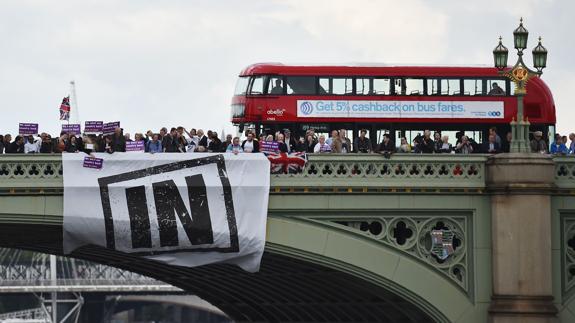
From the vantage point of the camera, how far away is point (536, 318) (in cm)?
5159

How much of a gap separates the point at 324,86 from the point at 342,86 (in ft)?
2.18

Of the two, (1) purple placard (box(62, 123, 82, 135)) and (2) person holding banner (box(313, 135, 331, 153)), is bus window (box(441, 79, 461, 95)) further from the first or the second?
(1) purple placard (box(62, 123, 82, 135))

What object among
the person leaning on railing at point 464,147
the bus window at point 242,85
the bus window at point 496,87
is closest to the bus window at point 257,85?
the bus window at point 242,85

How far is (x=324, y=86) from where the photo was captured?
69188mm

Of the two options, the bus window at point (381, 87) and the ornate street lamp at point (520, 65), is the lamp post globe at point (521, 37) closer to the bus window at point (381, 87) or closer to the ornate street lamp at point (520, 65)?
the ornate street lamp at point (520, 65)

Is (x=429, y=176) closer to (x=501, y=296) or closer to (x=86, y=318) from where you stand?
(x=501, y=296)

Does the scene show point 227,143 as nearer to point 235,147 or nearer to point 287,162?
point 235,147

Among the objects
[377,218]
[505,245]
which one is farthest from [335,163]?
[505,245]

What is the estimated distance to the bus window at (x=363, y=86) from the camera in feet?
226

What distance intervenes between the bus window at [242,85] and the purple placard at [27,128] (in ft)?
65.0

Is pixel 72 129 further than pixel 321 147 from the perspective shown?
No

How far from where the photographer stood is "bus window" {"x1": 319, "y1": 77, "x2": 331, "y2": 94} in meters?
69.1

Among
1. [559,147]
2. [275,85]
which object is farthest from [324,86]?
[559,147]

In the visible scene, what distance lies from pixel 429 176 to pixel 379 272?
119 inches
